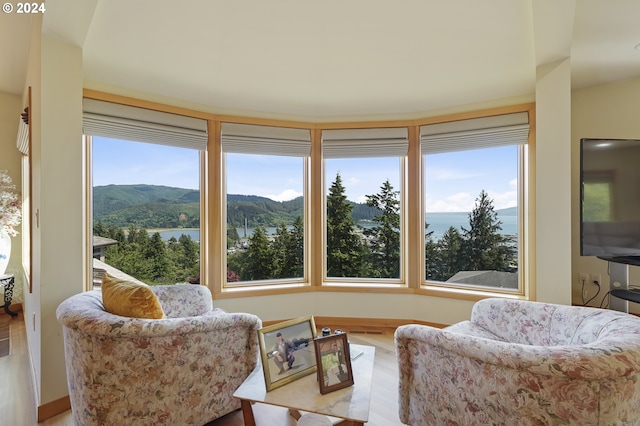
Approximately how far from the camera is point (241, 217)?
375 cm

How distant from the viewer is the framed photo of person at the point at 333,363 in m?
1.60

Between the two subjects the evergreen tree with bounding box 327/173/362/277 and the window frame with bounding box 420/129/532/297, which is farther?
the evergreen tree with bounding box 327/173/362/277

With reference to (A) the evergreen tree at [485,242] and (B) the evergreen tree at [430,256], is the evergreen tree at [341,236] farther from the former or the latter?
(A) the evergreen tree at [485,242]

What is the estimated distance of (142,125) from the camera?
3.07m

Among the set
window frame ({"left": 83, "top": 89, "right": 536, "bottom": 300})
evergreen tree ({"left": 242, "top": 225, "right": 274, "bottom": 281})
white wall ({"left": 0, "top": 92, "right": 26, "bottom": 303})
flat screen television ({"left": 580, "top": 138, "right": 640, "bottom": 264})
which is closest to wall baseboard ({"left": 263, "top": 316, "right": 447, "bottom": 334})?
window frame ({"left": 83, "top": 89, "right": 536, "bottom": 300})

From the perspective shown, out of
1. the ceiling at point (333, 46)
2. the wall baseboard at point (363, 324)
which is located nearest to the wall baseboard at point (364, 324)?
the wall baseboard at point (363, 324)

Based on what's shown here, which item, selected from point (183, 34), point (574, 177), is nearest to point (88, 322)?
point (183, 34)

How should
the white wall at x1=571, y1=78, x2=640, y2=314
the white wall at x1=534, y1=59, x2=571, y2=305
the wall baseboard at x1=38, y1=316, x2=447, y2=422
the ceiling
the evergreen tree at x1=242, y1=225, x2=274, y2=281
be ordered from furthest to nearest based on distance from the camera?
the evergreen tree at x1=242, y1=225, x2=274, y2=281
the wall baseboard at x1=38, y1=316, x2=447, y2=422
the white wall at x1=571, y1=78, x2=640, y2=314
the white wall at x1=534, y1=59, x2=571, y2=305
the ceiling

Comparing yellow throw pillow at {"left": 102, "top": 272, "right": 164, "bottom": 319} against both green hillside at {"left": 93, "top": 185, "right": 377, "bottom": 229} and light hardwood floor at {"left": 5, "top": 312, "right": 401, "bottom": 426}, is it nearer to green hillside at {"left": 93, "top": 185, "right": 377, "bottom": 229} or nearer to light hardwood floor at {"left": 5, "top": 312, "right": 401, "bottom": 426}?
light hardwood floor at {"left": 5, "top": 312, "right": 401, "bottom": 426}

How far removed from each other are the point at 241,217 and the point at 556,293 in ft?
9.67

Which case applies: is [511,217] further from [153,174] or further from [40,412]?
[40,412]

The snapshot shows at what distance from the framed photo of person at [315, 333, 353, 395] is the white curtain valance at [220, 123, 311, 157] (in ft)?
8.13

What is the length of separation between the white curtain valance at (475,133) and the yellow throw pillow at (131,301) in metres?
2.97

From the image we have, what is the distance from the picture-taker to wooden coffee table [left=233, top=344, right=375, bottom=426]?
4.78 feet
